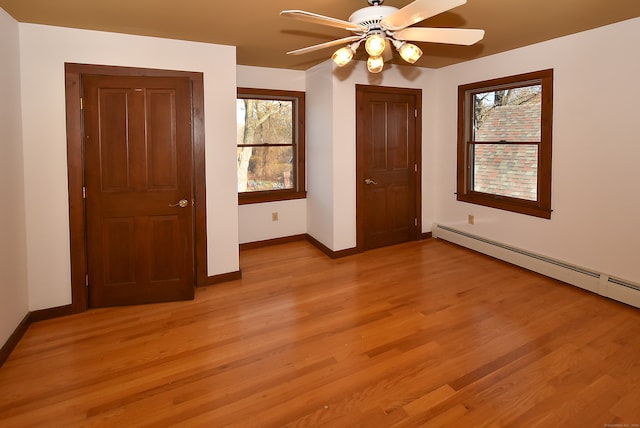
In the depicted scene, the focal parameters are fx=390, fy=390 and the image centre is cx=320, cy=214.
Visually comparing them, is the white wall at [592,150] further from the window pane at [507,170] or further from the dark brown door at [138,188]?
the dark brown door at [138,188]

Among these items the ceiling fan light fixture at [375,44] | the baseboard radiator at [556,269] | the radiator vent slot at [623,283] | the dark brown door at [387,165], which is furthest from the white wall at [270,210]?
the radiator vent slot at [623,283]

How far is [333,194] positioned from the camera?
189 inches

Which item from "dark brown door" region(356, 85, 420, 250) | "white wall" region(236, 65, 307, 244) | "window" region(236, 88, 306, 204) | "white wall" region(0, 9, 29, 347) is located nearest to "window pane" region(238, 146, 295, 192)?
"window" region(236, 88, 306, 204)

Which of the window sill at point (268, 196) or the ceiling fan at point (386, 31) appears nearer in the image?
the ceiling fan at point (386, 31)

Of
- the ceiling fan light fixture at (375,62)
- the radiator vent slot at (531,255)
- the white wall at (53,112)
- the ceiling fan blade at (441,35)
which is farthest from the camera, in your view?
the radiator vent slot at (531,255)

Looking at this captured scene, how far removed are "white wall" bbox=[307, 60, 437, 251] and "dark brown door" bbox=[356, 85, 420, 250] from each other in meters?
0.11

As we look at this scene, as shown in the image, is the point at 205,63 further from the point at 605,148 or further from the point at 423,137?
the point at 605,148

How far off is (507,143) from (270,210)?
A: 3.04m

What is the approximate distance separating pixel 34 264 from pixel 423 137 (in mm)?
4629

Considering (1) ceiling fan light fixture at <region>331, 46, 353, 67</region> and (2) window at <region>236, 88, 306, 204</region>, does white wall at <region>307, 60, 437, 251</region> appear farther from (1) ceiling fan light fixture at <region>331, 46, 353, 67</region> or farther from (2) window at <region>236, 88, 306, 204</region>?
(1) ceiling fan light fixture at <region>331, 46, 353, 67</region>

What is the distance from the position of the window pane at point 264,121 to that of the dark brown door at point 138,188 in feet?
5.19

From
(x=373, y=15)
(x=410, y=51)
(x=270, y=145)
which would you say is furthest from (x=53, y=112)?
(x=410, y=51)

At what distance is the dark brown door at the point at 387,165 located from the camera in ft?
16.2

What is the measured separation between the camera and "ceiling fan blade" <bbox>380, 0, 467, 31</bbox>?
189 centimetres
